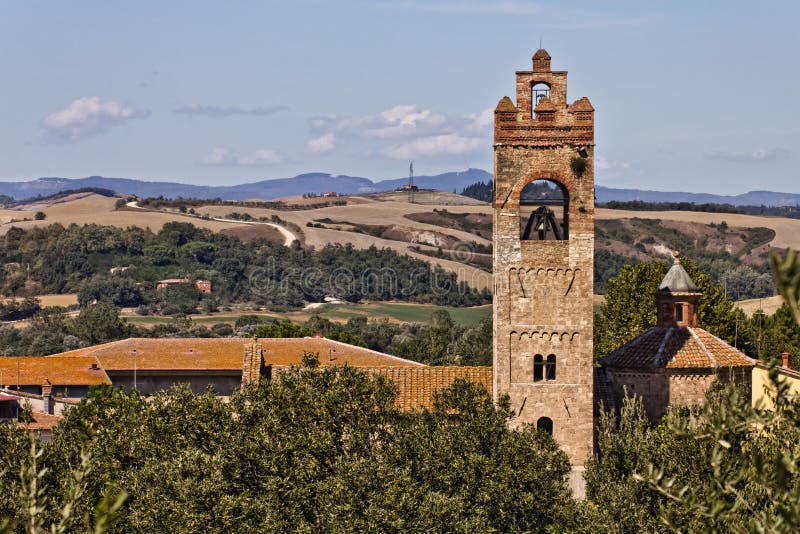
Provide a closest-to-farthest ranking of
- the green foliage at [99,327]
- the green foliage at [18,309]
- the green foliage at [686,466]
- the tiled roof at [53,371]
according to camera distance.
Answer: the green foliage at [686,466] → the tiled roof at [53,371] → the green foliage at [99,327] → the green foliage at [18,309]

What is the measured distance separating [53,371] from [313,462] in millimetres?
35058

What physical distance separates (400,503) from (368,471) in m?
1.81

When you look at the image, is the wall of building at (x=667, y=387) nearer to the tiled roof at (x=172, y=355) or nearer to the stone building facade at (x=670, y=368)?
the stone building facade at (x=670, y=368)

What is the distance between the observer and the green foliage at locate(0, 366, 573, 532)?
3133cm

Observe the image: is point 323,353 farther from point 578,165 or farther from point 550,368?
point 578,165

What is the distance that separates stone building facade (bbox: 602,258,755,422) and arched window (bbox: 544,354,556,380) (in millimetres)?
4047

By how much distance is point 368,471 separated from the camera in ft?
108

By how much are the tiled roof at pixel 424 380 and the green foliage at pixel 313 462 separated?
230cm

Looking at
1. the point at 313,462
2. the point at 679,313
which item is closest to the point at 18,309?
the point at 679,313

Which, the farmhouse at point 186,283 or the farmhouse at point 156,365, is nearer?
the farmhouse at point 156,365

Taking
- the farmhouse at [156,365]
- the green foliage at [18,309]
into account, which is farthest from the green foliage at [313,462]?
the green foliage at [18,309]

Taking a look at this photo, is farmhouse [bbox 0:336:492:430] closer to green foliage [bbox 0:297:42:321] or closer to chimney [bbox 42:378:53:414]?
chimney [bbox 42:378:53:414]

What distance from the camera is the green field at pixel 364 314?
5037 inches

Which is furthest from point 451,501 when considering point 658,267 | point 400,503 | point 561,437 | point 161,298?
point 161,298
